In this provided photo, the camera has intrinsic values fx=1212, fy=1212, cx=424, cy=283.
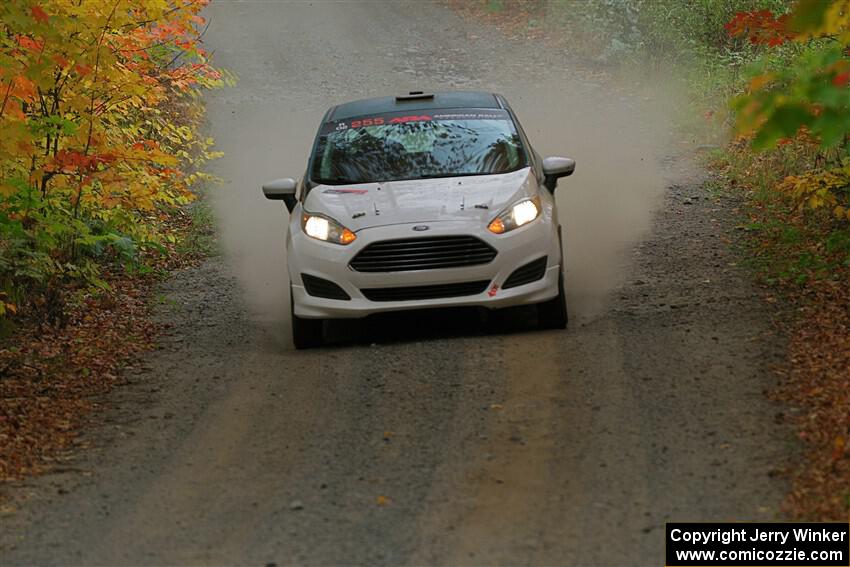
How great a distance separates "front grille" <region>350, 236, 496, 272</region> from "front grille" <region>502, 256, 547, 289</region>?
242mm

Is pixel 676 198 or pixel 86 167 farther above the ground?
pixel 86 167

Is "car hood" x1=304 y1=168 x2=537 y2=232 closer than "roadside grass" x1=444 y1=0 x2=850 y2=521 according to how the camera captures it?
No

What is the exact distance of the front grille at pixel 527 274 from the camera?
9.66 meters

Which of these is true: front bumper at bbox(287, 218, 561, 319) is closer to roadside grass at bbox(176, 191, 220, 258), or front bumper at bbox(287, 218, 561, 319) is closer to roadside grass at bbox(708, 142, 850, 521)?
roadside grass at bbox(708, 142, 850, 521)

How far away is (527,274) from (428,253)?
823 millimetres

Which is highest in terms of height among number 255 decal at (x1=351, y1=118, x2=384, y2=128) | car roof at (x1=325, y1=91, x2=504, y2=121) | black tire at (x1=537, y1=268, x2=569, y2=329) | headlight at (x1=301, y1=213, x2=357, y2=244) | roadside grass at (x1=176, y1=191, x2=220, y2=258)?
car roof at (x1=325, y1=91, x2=504, y2=121)

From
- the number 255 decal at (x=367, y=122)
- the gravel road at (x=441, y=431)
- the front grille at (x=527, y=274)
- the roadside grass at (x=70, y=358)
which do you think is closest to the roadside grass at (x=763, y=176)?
the gravel road at (x=441, y=431)

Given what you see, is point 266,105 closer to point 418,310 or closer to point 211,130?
point 211,130

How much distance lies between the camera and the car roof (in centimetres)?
1148

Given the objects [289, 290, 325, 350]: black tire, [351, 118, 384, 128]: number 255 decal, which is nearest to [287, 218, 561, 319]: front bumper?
[289, 290, 325, 350]: black tire

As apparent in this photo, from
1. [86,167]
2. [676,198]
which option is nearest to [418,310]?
[86,167]

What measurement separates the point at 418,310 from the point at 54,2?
3.97 m

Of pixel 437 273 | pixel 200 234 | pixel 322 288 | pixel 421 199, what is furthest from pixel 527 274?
pixel 200 234

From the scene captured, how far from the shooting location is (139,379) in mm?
9836
